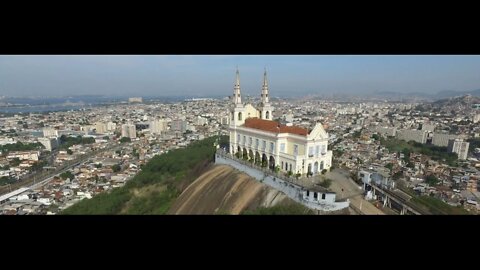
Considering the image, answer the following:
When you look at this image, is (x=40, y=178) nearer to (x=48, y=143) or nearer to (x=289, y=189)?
(x=48, y=143)

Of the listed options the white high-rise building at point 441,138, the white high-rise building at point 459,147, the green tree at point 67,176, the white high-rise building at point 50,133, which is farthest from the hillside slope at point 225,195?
the white high-rise building at point 50,133

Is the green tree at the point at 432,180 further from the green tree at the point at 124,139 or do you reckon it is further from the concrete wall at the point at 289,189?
the green tree at the point at 124,139

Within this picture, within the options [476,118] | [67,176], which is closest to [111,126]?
[67,176]

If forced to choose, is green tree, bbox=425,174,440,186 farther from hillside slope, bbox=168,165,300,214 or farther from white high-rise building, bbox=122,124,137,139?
white high-rise building, bbox=122,124,137,139

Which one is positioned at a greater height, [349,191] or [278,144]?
[278,144]
